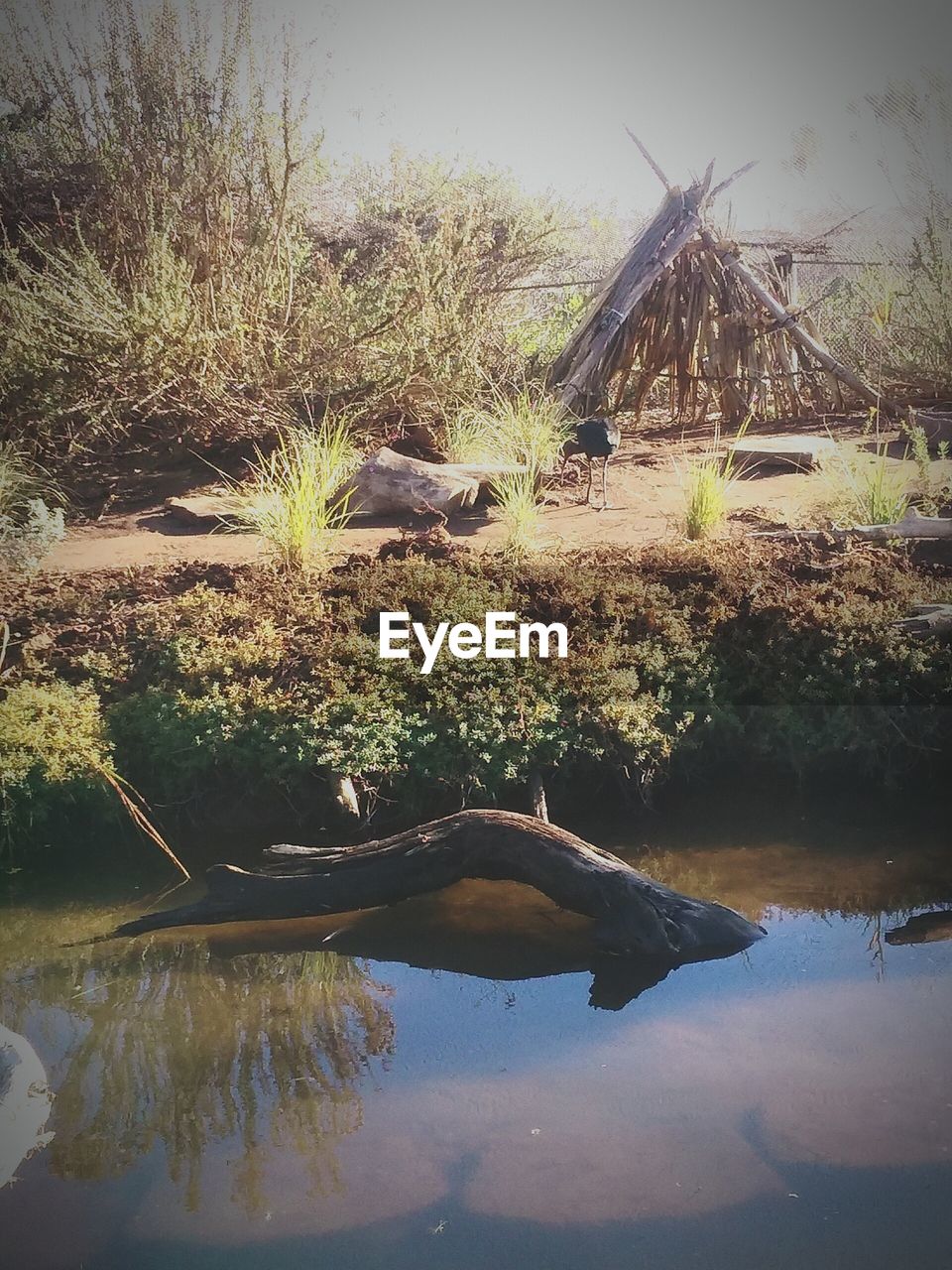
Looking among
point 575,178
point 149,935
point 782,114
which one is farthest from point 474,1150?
point 782,114

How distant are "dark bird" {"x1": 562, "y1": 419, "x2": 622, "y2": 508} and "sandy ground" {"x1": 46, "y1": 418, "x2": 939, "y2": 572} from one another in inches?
1.3

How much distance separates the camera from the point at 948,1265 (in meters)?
2.11

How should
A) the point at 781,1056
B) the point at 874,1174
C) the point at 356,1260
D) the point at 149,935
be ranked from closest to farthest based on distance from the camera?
the point at 356,1260
the point at 874,1174
the point at 781,1056
the point at 149,935

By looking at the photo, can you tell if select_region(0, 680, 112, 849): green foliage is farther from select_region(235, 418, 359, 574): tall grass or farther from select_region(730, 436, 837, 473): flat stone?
select_region(730, 436, 837, 473): flat stone

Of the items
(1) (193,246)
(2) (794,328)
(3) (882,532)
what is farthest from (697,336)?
(1) (193,246)

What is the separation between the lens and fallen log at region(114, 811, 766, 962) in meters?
3.01

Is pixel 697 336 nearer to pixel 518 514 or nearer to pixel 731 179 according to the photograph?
pixel 731 179

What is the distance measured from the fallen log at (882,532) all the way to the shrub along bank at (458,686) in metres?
→ 0.06

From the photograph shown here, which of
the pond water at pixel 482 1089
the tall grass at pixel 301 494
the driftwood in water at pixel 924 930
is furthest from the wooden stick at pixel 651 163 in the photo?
the driftwood in water at pixel 924 930

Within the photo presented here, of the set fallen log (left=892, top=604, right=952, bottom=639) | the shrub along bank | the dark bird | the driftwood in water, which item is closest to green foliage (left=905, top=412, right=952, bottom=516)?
the shrub along bank

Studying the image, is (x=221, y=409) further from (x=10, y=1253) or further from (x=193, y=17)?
(x=10, y=1253)

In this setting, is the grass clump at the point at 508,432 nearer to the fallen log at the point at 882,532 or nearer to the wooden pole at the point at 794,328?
the fallen log at the point at 882,532

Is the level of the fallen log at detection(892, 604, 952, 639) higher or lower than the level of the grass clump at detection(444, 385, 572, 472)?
lower

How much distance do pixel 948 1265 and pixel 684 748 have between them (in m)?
1.74
